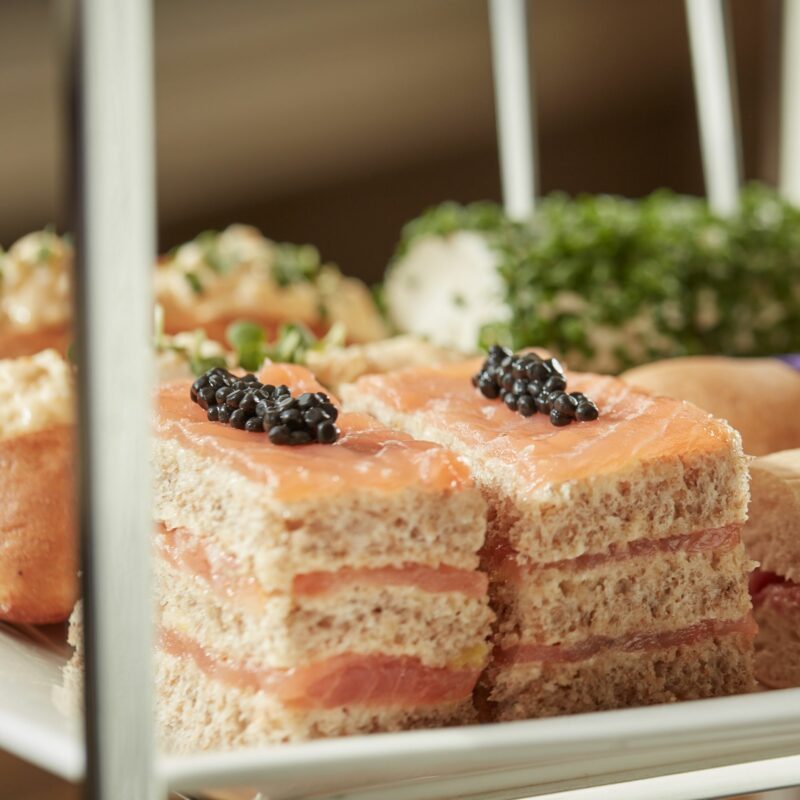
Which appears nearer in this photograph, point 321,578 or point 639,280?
point 321,578

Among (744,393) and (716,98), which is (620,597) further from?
(716,98)

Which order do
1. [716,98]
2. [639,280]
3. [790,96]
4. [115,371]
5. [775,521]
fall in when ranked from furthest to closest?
[790,96], [716,98], [639,280], [775,521], [115,371]

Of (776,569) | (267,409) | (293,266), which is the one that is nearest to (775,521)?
(776,569)

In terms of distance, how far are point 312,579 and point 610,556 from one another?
0.36m

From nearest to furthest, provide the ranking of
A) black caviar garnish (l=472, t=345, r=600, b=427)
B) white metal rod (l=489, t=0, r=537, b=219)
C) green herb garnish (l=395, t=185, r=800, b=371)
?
black caviar garnish (l=472, t=345, r=600, b=427) → green herb garnish (l=395, t=185, r=800, b=371) → white metal rod (l=489, t=0, r=537, b=219)

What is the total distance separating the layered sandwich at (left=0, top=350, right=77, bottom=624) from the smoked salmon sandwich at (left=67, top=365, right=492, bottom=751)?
42cm

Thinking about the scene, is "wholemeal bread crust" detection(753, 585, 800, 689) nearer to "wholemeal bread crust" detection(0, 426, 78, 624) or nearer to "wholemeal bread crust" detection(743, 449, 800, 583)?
→ "wholemeal bread crust" detection(743, 449, 800, 583)

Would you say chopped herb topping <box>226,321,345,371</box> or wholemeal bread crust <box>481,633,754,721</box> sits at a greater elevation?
chopped herb topping <box>226,321,345,371</box>

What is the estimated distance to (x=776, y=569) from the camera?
5.42 feet

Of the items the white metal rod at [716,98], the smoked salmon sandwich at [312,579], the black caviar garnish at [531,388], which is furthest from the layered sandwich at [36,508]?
the white metal rod at [716,98]

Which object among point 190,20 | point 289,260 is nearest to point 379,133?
point 190,20

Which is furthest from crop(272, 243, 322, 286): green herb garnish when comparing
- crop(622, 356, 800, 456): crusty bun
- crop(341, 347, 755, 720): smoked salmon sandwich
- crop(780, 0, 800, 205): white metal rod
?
crop(780, 0, 800, 205): white metal rod

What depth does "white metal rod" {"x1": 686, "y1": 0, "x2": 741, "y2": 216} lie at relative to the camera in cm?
338

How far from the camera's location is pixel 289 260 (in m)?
2.85
